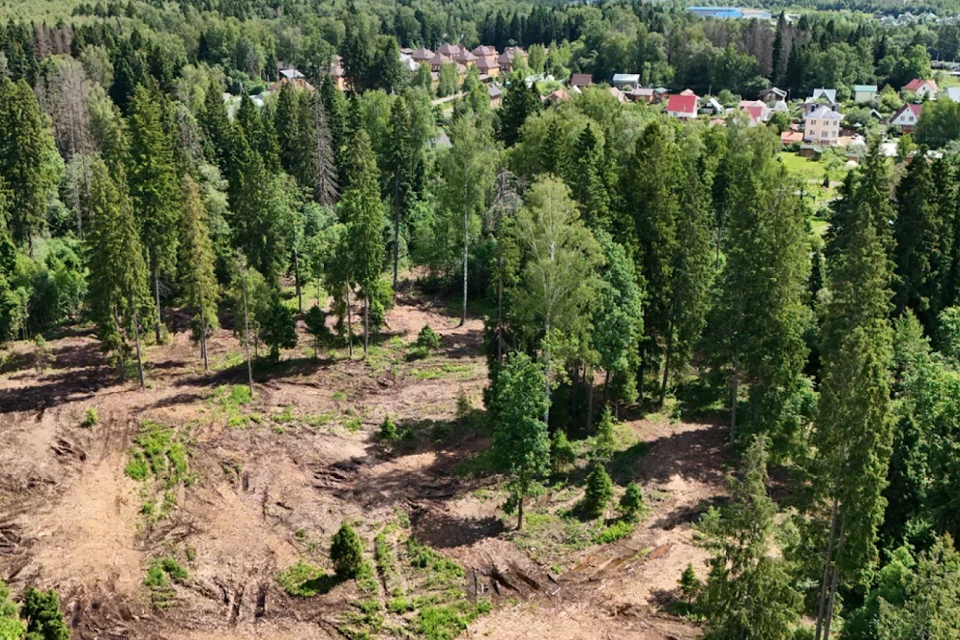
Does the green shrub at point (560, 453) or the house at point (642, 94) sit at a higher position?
the house at point (642, 94)

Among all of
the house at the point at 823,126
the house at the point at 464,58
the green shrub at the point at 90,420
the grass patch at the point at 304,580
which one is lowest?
the grass patch at the point at 304,580

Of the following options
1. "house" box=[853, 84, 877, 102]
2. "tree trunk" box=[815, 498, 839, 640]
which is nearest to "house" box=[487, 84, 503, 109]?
"house" box=[853, 84, 877, 102]

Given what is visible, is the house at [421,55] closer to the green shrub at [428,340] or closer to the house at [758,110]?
the house at [758,110]

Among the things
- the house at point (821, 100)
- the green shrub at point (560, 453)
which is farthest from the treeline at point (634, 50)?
the green shrub at point (560, 453)

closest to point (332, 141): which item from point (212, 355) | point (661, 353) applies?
point (212, 355)

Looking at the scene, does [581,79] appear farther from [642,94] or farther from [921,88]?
[921,88]

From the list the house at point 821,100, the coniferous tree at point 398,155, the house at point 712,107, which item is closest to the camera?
the coniferous tree at point 398,155

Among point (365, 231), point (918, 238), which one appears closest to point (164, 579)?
point (365, 231)
